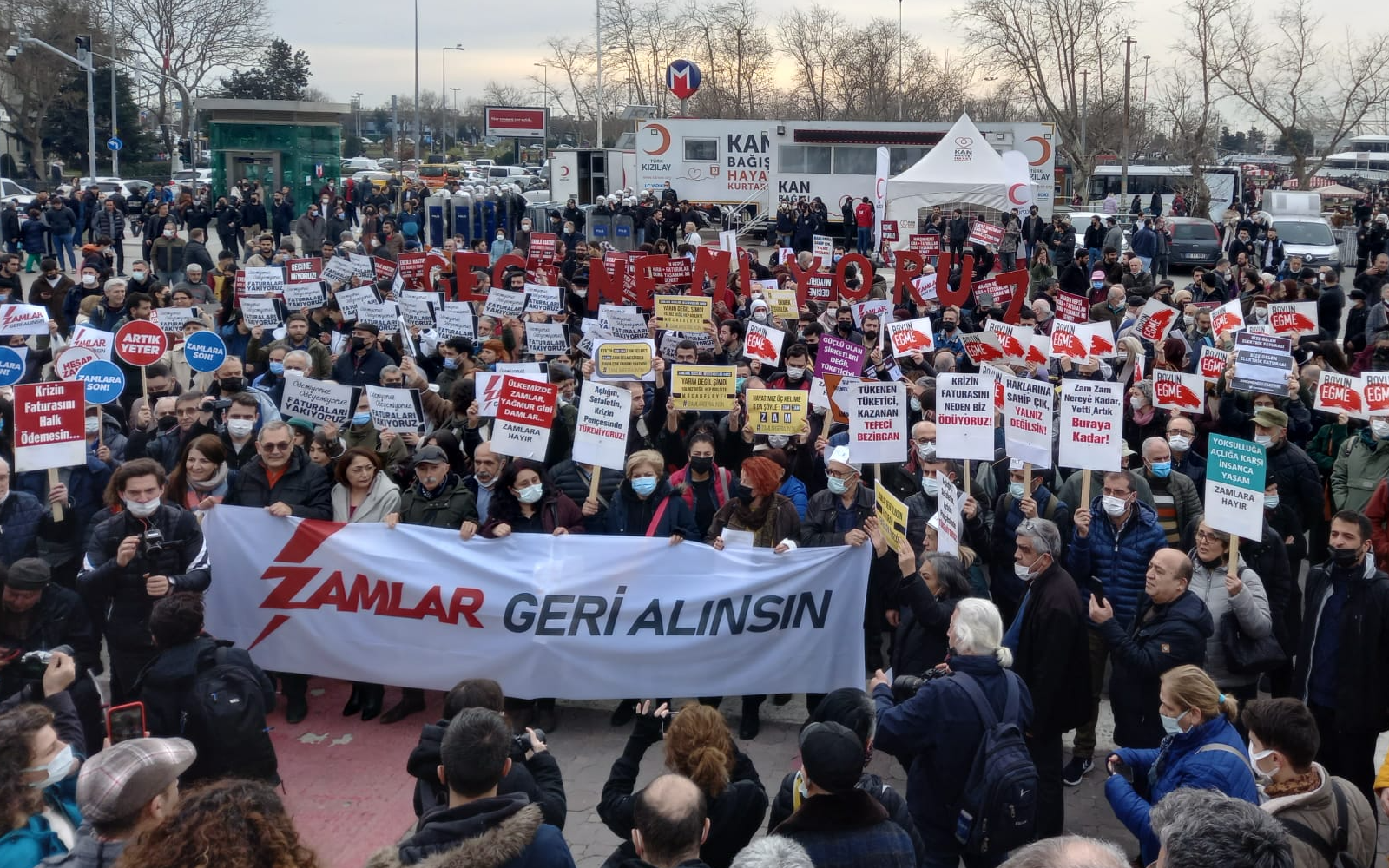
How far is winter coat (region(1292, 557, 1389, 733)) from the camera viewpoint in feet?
18.6

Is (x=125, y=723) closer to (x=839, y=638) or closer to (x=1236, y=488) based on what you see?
(x=839, y=638)

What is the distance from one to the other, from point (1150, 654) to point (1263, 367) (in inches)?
182

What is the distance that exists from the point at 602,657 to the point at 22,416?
3647mm

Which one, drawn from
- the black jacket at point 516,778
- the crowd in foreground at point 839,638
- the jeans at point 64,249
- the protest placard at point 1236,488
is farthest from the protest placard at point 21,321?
the jeans at point 64,249

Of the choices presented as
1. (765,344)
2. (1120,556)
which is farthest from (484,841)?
(765,344)

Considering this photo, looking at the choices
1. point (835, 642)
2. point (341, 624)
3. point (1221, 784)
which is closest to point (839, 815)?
point (1221, 784)

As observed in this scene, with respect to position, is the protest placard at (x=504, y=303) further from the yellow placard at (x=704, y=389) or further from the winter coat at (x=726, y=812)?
the winter coat at (x=726, y=812)

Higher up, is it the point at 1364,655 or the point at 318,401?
the point at 318,401

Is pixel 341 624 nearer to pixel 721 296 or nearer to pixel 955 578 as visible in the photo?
pixel 955 578

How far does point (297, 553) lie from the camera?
7.38m

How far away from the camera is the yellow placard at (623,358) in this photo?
10.2 m

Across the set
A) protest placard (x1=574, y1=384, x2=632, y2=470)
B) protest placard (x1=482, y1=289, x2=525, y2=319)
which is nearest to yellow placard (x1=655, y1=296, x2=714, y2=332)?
protest placard (x1=482, y1=289, x2=525, y2=319)

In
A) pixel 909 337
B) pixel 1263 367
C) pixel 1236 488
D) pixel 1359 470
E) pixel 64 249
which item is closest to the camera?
pixel 1236 488

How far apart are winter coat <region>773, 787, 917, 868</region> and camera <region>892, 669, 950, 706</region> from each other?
3.21 feet
